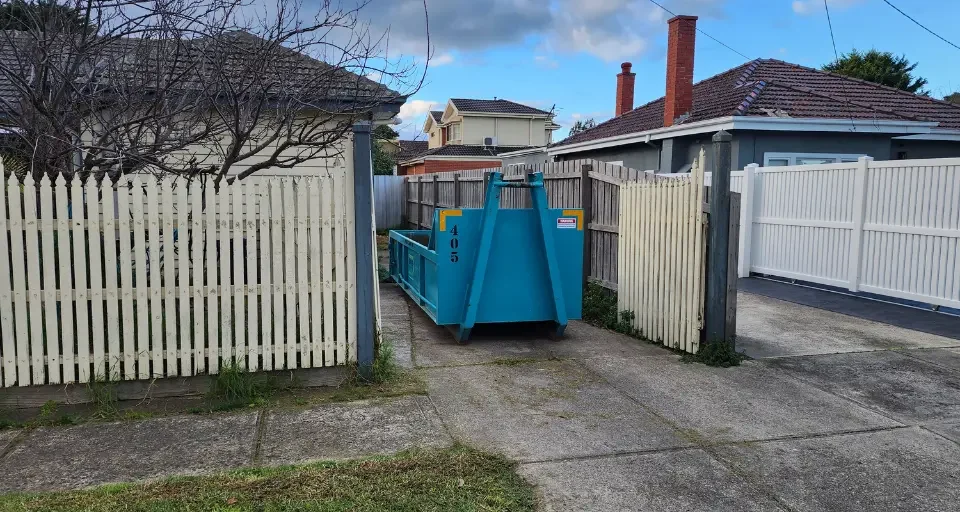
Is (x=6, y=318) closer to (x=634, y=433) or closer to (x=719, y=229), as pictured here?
(x=634, y=433)

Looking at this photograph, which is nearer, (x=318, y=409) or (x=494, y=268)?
(x=318, y=409)

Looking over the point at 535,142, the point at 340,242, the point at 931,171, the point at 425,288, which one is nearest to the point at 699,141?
the point at 931,171

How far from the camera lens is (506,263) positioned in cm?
713

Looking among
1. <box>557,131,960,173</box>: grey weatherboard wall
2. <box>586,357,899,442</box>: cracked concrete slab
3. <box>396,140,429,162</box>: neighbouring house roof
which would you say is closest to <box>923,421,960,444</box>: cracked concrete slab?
<box>586,357,899,442</box>: cracked concrete slab

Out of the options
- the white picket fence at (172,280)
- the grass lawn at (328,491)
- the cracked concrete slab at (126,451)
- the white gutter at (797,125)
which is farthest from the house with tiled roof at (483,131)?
the grass lawn at (328,491)

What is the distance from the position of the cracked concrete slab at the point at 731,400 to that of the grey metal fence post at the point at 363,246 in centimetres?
208

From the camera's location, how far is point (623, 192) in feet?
25.8

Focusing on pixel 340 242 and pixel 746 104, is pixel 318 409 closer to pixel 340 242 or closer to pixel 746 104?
pixel 340 242

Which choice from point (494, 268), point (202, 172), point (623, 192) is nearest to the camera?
point (202, 172)

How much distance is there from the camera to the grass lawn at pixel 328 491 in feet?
11.2

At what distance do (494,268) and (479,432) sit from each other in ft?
8.94

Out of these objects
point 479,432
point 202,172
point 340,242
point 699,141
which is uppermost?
point 699,141

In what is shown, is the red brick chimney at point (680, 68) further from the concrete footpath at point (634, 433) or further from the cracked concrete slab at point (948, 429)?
the cracked concrete slab at point (948, 429)

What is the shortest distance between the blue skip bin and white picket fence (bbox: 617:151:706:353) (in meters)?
0.73
